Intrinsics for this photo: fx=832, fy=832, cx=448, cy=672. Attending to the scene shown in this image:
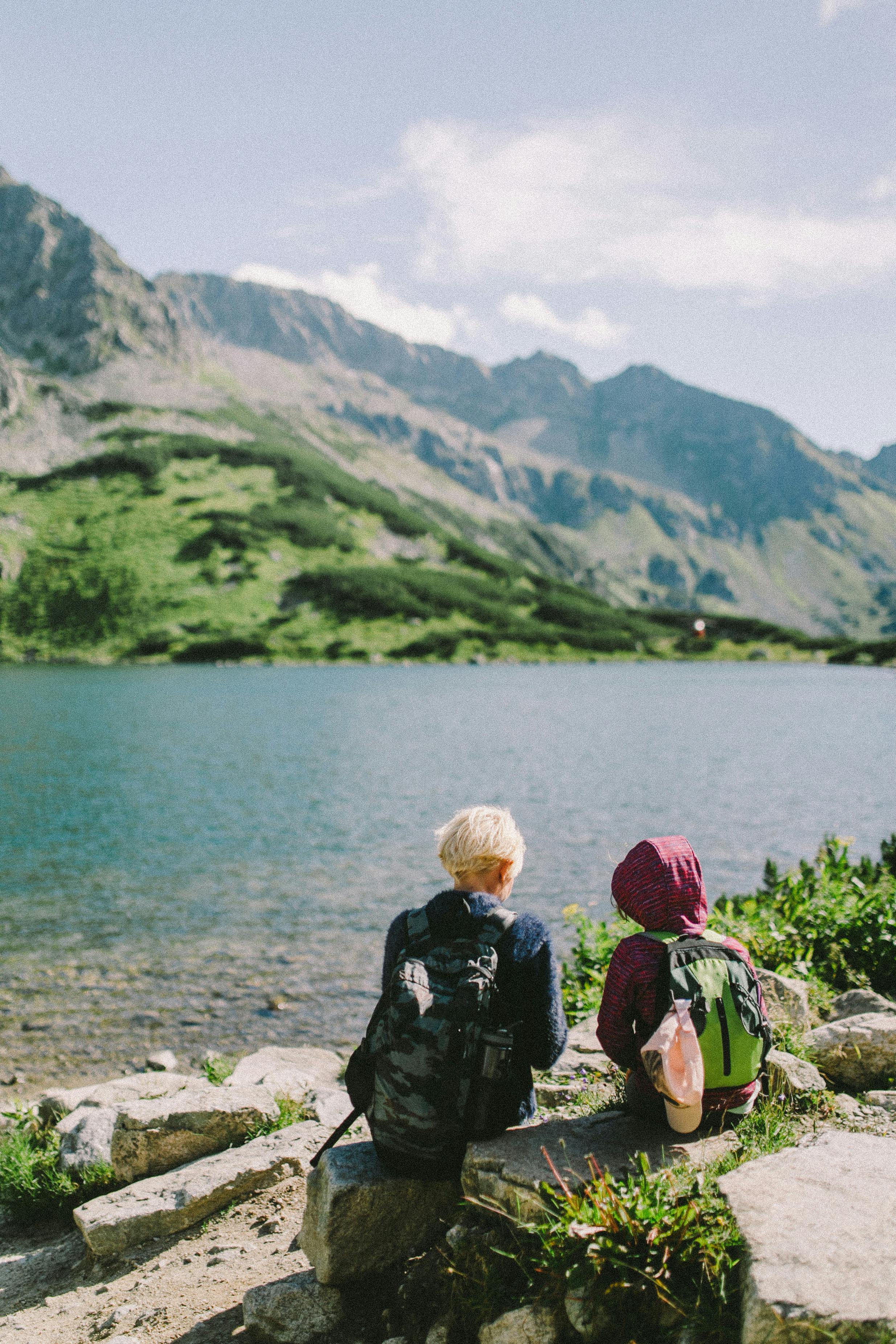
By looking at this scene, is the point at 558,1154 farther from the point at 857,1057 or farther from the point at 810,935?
the point at 810,935

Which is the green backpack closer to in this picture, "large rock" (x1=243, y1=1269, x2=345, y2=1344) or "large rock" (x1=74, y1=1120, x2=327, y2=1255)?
"large rock" (x1=243, y1=1269, x2=345, y2=1344)

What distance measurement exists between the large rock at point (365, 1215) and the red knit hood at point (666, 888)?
2.35 meters

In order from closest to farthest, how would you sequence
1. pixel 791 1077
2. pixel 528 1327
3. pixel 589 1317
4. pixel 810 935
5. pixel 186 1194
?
1. pixel 589 1317
2. pixel 528 1327
3. pixel 791 1077
4. pixel 186 1194
5. pixel 810 935

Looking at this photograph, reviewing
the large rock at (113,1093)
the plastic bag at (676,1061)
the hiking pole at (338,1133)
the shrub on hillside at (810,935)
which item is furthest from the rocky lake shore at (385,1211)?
the shrub on hillside at (810,935)

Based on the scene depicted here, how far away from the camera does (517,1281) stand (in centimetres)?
478

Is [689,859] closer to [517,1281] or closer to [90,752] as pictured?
[517,1281]

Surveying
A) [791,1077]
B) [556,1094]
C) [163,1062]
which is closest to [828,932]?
[556,1094]

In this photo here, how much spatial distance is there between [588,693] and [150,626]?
11166cm

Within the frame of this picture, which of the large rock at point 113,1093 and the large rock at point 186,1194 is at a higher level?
the large rock at point 186,1194

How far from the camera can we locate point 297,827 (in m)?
33.8

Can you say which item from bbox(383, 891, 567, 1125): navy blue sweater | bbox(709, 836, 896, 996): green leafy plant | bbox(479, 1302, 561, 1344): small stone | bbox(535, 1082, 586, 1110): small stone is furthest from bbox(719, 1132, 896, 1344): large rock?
bbox(709, 836, 896, 996): green leafy plant

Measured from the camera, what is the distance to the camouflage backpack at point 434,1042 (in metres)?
5.34

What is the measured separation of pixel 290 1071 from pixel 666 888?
7.75 m

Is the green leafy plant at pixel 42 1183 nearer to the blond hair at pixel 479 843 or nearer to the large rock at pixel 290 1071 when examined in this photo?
the large rock at pixel 290 1071
